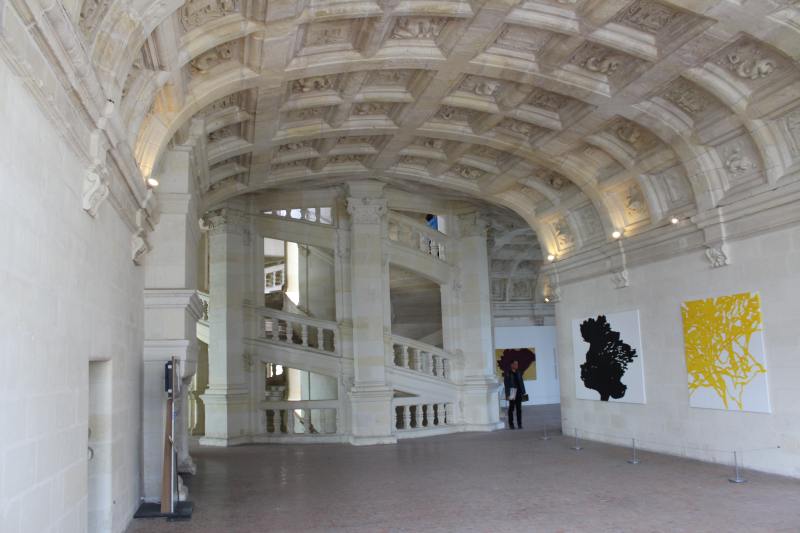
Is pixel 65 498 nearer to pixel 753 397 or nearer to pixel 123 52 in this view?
pixel 123 52

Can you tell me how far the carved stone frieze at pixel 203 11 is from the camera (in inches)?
271

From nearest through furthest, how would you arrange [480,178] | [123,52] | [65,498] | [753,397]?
[65,498]
[123,52]
[753,397]
[480,178]

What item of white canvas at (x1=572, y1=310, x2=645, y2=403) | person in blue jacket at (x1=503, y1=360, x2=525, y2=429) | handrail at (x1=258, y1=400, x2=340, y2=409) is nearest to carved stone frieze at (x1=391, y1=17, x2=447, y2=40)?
white canvas at (x1=572, y1=310, x2=645, y2=403)

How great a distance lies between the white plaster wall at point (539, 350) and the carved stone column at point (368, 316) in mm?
11129

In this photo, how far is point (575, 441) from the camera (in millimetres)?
12633

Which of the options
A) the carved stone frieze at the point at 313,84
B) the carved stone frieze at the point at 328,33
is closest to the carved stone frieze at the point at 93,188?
the carved stone frieze at the point at 328,33

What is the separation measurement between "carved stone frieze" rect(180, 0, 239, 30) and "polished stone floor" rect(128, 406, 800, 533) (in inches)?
206

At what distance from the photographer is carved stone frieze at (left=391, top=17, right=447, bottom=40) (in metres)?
8.40

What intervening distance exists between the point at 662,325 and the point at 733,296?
168cm

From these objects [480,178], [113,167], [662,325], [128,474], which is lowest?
[128,474]

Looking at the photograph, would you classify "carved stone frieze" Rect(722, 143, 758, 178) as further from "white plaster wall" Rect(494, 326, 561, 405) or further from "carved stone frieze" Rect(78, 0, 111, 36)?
"white plaster wall" Rect(494, 326, 561, 405)

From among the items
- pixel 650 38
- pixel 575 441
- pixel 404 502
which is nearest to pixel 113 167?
pixel 404 502

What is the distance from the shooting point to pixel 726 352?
31.8 ft

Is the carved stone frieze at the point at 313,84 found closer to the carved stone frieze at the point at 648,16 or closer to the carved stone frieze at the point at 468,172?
the carved stone frieze at the point at 648,16
